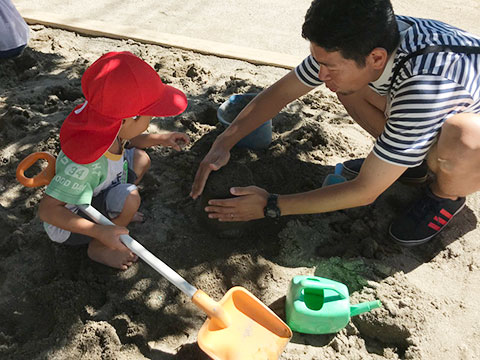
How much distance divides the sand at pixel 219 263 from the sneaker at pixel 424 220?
0.07 metres

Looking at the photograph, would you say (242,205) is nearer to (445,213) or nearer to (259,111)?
(259,111)

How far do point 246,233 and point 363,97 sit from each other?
1.07 metres

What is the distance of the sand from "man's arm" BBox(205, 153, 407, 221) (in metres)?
0.13

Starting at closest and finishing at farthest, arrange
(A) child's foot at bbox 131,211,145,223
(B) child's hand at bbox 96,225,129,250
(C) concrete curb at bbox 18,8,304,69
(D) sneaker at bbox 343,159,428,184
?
(B) child's hand at bbox 96,225,129,250, (A) child's foot at bbox 131,211,145,223, (D) sneaker at bbox 343,159,428,184, (C) concrete curb at bbox 18,8,304,69

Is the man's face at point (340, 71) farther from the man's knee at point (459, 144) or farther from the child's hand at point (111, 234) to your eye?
the child's hand at point (111, 234)

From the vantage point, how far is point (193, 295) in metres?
1.94

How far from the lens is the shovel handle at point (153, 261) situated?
1.96 meters

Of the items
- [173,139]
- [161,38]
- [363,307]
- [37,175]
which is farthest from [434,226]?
[161,38]

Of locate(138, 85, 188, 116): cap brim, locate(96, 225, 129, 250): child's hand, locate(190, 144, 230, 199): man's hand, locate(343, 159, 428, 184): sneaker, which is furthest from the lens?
locate(343, 159, 428, 184): sneaker

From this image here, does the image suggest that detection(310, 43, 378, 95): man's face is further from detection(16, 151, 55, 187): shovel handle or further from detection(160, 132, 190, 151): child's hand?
detection(16, 151, 55, 187): shovel handle

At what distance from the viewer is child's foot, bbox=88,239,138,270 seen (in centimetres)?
231

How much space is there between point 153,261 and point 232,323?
415 millimetres

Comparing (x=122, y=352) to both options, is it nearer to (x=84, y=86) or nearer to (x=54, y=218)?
(x=54, y=218)

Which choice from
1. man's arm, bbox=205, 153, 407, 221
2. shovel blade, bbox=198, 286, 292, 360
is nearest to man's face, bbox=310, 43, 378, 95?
man's arm, bbox=205, 153, 407, 221
